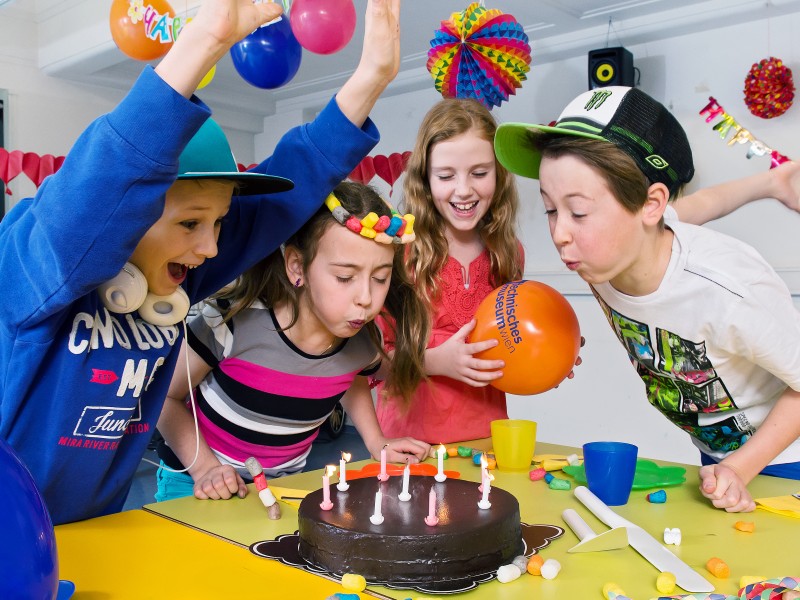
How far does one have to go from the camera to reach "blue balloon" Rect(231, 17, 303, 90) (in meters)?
2.56

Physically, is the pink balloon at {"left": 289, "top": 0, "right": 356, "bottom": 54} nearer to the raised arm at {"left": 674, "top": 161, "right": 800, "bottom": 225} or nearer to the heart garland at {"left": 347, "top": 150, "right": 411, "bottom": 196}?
the heart garland at {"left": 347, "top": 150, "right": 411, "bottom": 196}

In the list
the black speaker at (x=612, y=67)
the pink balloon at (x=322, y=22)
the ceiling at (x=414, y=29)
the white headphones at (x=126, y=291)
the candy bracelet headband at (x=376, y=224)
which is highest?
the ceiling at (x=414, y=29)

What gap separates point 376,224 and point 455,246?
1.94 ft

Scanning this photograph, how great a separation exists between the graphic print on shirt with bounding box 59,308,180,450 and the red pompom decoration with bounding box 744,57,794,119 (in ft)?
11.8

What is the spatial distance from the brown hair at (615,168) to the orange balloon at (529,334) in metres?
0.32

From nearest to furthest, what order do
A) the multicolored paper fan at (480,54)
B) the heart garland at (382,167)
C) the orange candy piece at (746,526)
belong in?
the orange candy piece at (746,526)
the multicolored paper fan at (480,54)
the heart garland at (382,167)

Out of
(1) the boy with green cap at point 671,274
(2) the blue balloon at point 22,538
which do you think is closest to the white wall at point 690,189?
(1) the boy with green cap at point 671,274

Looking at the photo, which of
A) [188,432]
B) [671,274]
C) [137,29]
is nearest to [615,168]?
[671,274]

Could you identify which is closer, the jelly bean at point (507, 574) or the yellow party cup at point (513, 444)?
the jelly bean at point (507, 574)

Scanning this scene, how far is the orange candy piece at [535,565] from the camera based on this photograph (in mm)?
878

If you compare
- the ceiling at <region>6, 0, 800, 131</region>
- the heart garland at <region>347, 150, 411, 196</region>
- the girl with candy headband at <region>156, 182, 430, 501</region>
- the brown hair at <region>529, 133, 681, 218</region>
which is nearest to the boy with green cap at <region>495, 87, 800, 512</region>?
the brown hair at <region>529, 133, 681, 218</region>

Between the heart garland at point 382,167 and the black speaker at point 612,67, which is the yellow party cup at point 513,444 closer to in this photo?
the heart garland at point 382,167

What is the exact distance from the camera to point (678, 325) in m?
1.39

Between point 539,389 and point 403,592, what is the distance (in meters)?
0.86
